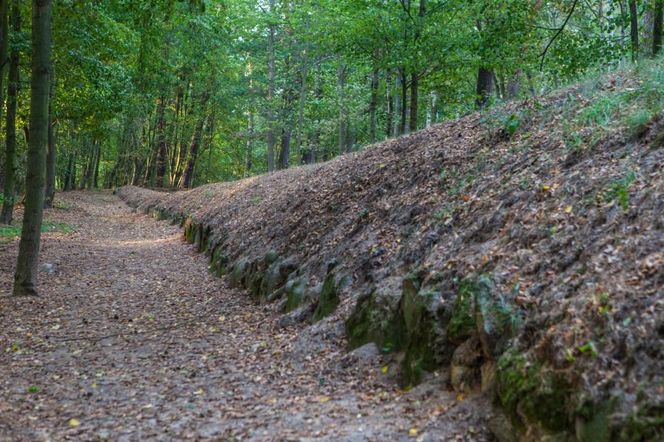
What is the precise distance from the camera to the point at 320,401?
534 cm

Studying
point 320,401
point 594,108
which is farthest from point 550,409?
point 594,108

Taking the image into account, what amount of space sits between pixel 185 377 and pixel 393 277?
261 centimetres

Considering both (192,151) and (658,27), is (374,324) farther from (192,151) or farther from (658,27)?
(192,151)

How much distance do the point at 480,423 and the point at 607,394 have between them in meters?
1.08

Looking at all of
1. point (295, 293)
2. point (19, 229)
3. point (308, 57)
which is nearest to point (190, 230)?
point (19, 229)

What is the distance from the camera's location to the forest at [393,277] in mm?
4113

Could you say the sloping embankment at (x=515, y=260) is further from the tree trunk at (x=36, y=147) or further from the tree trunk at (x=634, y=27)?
the tree trunk at (x=36, y=147)

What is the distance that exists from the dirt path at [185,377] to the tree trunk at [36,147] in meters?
0.50

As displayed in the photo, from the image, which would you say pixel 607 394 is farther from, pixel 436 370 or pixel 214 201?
pixel 214 201

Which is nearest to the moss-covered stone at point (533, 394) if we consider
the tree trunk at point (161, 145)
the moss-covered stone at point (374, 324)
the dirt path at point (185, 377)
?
the dirt path at point (185, 377)

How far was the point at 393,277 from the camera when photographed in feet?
21.8

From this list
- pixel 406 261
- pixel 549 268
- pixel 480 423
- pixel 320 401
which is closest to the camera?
pixel 480 423

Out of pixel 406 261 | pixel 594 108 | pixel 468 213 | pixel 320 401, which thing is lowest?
pixel 320 401

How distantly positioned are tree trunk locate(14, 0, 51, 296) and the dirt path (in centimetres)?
50
